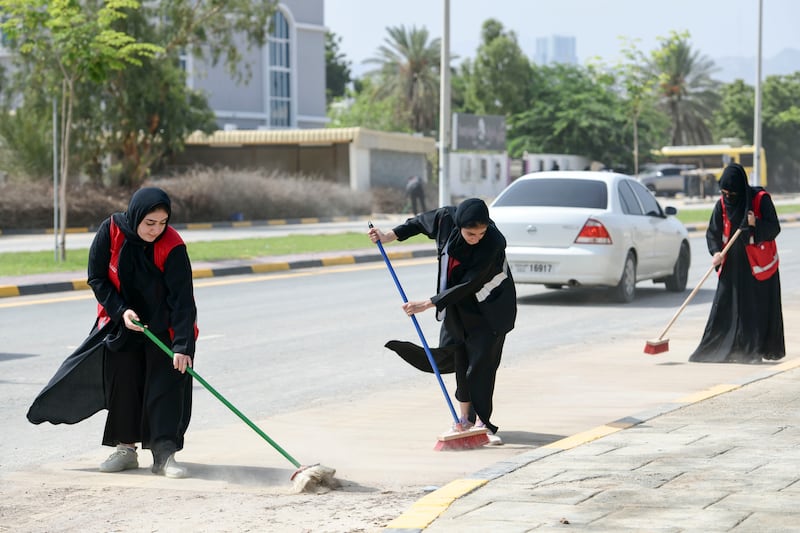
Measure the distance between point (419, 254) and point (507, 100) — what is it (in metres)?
49.6

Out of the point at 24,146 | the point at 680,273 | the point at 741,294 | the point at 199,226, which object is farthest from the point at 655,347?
the point at 24,146

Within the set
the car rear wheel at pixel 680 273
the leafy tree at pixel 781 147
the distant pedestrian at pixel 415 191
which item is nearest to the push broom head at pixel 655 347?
the car rear wheel at pixel 680 273

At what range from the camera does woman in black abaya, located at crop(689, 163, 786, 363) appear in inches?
429

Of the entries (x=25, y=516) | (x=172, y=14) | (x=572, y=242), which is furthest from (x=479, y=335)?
(x=172, y=14)

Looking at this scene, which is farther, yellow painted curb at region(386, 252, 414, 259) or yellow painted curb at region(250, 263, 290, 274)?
yellow painted curb at region(386, 252, 414, 259)

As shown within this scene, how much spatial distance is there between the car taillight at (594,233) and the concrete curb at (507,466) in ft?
20.7

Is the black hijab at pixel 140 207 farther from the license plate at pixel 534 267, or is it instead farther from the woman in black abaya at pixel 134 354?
the license plate at pixel 534 267

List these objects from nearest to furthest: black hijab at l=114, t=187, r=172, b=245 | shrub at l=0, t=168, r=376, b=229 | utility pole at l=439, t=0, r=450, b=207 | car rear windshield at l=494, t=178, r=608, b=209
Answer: black hijab at l=114, t=187, r=172, b=245 < car rear windshield at l=494, t=178, r=608, b=209 < utility pole at l=439, t=0, r=450, b=207 < shrub at l=0, t=168, r=376, b=229

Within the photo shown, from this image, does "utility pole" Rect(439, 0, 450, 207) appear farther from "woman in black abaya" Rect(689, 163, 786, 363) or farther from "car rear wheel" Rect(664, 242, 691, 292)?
"woman in black abaya" Rect(689, 163, 786, 363)

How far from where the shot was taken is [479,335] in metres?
7.64

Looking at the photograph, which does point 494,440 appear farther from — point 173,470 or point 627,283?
point 627,283

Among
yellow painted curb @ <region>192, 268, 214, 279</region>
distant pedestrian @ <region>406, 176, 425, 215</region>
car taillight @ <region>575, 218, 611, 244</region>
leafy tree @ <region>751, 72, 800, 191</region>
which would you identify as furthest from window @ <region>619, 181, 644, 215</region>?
leafy tree @ <region>751, 72, 800, 191</region>

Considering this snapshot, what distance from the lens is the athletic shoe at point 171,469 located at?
6.78 metres

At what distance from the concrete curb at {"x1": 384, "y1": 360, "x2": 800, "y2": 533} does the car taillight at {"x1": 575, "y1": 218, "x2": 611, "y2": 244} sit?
632 cm
